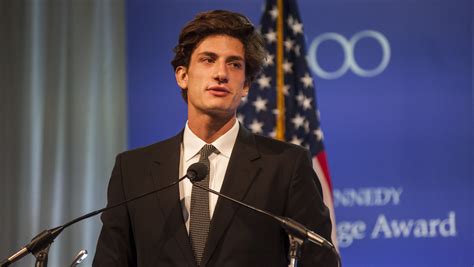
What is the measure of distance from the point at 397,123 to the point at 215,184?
2248mm

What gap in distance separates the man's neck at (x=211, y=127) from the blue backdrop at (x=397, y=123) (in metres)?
2.05

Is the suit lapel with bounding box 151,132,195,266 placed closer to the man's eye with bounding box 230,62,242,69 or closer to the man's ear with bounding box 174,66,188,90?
the man's ear with bounding box 174,66,188,90

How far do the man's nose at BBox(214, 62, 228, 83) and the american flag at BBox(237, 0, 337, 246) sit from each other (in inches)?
75.8

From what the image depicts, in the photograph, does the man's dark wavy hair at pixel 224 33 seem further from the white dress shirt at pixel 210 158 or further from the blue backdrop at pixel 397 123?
the blue backdrop at pixel 397 123

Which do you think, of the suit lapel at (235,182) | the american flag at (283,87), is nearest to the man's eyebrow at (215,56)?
the suit lapel at (235,182)

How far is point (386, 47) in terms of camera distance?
4051 millimetres

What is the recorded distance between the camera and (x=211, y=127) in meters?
2.10

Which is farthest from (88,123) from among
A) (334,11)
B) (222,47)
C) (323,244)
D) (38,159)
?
(323,244)

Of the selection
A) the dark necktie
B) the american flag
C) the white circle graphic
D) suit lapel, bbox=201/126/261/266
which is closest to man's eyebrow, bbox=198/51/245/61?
suit lapel, bbox=201/126/261/266

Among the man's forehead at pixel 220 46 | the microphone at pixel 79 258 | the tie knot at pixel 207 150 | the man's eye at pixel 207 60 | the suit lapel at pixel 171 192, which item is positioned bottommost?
the microphone at pixel 79 258

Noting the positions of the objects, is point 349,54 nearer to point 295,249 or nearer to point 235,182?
point 235,182

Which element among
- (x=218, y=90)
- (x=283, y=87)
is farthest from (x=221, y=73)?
(x=283, y=87)

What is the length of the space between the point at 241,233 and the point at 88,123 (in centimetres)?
258

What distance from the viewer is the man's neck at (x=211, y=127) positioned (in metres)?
2.10
